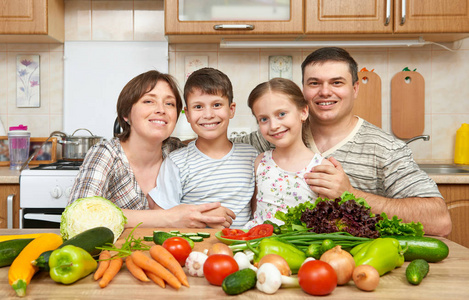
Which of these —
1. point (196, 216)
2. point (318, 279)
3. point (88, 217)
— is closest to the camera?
point (318, 279)

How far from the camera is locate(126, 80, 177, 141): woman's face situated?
1854 millimetres

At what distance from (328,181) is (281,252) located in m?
0.65

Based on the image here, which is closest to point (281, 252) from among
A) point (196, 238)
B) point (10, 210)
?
point (196, 238)

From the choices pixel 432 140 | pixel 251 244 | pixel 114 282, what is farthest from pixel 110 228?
pixel 432 140

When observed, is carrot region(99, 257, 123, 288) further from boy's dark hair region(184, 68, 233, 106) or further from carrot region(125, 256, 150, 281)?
boy's dark hair region(184, 68, 233, 106)

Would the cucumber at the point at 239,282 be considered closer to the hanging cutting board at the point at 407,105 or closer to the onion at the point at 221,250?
the onion at the point at 221,250

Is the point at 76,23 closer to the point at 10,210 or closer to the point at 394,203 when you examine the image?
the point at 10,210

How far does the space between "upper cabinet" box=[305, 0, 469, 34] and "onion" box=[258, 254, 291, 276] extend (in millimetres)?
1990

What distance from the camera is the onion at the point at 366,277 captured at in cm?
97

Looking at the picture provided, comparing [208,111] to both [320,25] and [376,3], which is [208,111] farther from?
[376,3]

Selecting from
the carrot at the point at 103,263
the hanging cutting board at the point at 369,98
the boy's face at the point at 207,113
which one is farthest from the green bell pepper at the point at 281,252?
the hanging cutting board at the point at 369,98

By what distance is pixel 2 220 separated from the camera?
2.52 metres

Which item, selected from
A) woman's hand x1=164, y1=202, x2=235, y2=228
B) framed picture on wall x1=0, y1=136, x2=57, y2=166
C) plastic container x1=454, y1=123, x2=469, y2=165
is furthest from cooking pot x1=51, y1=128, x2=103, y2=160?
plastic container x1=454, y1=123, x2=469, y2=165

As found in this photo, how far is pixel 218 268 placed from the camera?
1.01 meters
